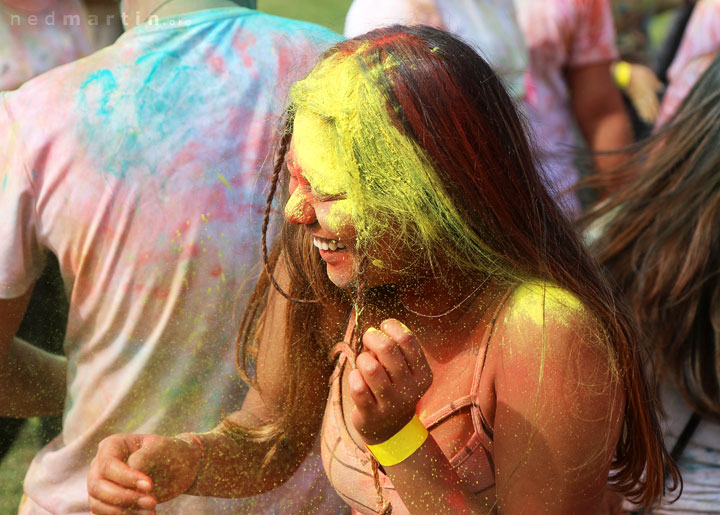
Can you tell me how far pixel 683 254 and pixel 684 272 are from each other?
1.3 inches

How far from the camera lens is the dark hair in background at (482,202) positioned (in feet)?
2.77

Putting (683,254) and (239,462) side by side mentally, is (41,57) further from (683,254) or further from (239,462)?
(683,254)

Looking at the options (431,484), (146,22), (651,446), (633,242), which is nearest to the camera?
(431,484)

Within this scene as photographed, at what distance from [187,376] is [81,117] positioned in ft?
1.14

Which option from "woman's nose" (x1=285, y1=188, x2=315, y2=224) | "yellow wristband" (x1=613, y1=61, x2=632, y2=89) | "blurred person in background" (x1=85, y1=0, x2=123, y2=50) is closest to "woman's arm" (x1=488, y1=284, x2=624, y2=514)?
"woman's nose" (x1=285, y1=188, x2=315, y2=224)

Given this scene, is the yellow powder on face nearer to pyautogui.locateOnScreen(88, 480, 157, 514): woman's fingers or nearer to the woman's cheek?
the woman's cheek

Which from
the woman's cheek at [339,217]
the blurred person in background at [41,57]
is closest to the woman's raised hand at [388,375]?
the woman's cheek at [339,217]

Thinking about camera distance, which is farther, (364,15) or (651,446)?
(364,15)

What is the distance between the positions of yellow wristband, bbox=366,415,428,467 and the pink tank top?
8cm

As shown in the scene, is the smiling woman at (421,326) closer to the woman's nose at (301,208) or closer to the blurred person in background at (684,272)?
the woman's nose at (301,208)

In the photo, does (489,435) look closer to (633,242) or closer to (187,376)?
(187,376)

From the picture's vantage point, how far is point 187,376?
3.37 ft

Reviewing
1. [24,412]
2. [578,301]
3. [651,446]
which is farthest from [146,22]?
[651,446]

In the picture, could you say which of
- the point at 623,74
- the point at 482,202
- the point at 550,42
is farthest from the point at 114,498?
the point at 623,74
